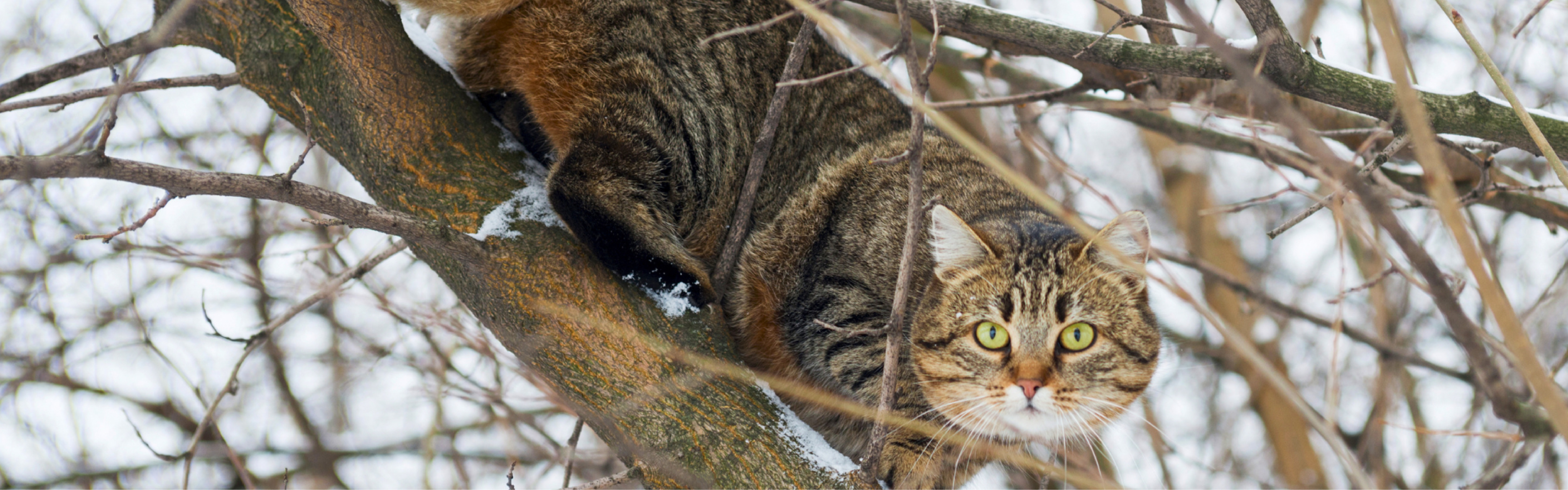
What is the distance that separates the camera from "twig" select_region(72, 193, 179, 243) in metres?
2.12

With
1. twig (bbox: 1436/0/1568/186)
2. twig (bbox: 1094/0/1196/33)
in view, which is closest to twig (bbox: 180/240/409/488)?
twig (bbox: 1094/0/1196/33)

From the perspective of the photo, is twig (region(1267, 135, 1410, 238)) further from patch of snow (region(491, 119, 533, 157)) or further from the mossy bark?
patch of snow (region(491, 119, 533, 157))

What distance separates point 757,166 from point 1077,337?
119 cm

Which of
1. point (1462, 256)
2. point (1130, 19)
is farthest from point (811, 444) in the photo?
point (1462, 256)

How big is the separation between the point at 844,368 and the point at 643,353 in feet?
2.52

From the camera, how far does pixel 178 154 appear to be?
554 centimetres

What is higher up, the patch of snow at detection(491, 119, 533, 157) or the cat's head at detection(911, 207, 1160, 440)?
the patch of snow at detection(491, 119, 533, 157)

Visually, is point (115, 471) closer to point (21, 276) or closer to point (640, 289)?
point (21, 276)

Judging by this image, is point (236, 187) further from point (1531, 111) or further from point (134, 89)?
point (1531, 111)

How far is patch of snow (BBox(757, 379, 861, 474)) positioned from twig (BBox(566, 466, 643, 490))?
1.41 feet

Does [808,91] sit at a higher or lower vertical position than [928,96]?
lower

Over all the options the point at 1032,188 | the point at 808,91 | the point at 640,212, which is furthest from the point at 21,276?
the point at 1032,188

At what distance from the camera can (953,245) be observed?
3.20 metres

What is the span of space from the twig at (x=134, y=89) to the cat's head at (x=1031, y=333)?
7.70ft
